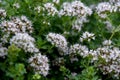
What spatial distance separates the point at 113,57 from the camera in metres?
2.88

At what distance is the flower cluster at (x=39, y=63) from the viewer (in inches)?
104

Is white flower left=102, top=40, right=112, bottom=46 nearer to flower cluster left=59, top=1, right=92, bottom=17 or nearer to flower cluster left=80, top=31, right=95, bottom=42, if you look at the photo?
flower cluster left=80, top=31, right=95, bottom=42

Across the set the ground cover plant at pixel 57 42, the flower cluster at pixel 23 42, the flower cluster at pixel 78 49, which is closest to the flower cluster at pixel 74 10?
the ground cover plant at pixel 57 42

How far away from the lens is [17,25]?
9.32 ft

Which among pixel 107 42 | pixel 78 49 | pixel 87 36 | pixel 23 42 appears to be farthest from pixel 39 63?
pixel 107 42

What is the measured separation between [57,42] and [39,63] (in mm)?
296

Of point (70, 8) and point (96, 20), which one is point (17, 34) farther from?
point (96, 20)

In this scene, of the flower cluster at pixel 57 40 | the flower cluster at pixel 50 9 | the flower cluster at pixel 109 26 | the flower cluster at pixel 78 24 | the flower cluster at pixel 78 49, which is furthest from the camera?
the flower cluster at pixel 109 26

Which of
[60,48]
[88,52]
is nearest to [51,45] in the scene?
[60,48]

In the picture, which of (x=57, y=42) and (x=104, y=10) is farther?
(x=104, y=10)

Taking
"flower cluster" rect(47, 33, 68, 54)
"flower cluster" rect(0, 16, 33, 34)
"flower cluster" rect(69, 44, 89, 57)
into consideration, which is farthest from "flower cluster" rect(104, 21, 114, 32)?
"flower cluster" rect(0, 16, 33, 34)

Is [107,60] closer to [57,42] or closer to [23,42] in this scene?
[57,42]

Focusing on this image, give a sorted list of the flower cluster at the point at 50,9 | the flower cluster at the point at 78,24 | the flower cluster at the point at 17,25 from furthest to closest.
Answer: the flower cluster at the point at 78,24 < the flower cluster at the point at 50,9 < the flower cluster at the point at 17,25

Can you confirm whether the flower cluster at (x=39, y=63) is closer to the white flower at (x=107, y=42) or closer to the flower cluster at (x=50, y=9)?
the flower cluster at (x=50, y=9)
